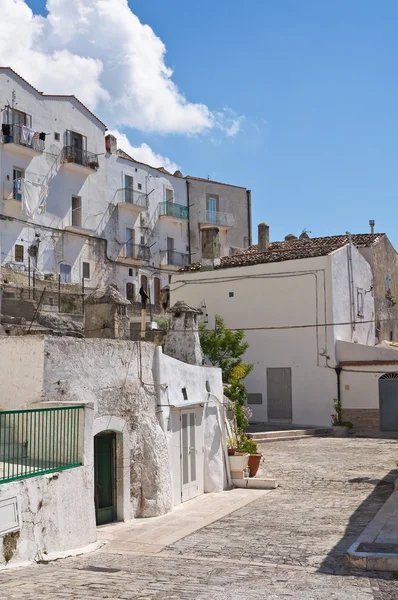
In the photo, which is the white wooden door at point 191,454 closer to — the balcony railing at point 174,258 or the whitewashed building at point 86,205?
the whitewashed building at point 86,205

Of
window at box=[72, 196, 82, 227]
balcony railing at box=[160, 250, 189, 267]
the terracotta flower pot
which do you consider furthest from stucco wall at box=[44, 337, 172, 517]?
balcony railing at box=[160, 250, 189, 267]

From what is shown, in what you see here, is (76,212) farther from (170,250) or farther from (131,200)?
(170,250)

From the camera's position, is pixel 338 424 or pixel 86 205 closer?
pixel 338 424

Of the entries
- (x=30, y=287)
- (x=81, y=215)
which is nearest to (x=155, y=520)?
(x=30, y=287)

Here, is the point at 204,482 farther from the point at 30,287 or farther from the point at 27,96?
the point at 27,96

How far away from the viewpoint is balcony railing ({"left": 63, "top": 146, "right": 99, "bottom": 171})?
121ft

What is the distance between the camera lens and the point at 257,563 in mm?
9570

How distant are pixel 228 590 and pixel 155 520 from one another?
→ 546 centimetres

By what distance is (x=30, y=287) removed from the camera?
3244 cm

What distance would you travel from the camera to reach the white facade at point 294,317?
29219 millimetres

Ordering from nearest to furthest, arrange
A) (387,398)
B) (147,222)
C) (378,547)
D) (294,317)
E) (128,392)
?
1. (378,547)
2. (128,392)
3. (387,398)
4. (294,317)
5. (147,222)

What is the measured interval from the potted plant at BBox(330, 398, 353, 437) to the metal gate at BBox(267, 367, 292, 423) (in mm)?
1948

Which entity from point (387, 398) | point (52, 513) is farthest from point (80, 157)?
point (52, 513)

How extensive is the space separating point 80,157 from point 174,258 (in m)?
9.73
